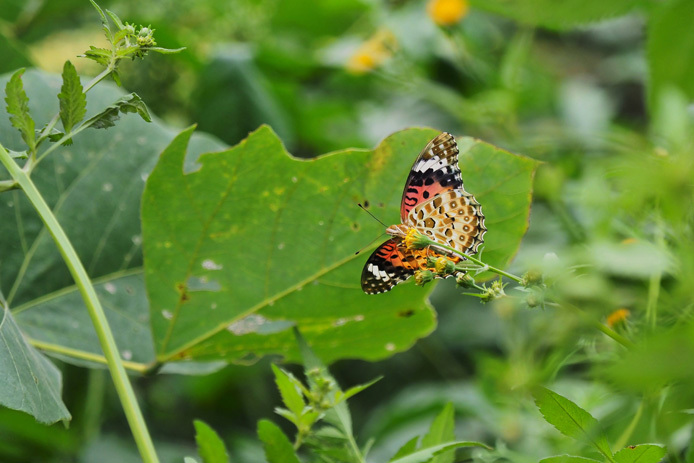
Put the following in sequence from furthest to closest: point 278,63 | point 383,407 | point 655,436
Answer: point 278,63 → point 383,407 → point 655,436

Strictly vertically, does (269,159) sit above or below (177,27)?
below

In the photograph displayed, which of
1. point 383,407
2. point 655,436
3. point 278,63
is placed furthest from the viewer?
point 278,63

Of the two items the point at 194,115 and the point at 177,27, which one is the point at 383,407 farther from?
the point at 177,27

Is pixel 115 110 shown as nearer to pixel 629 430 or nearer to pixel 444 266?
pixel 444 266

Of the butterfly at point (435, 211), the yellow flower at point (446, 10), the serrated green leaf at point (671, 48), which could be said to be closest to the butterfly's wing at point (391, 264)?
the butterfly at point (435, 211)

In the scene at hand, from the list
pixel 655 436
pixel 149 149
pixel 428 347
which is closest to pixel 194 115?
pixel 149 149

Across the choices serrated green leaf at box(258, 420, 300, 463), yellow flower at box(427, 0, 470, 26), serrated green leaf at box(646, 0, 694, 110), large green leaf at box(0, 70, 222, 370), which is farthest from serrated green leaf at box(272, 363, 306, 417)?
yellow flower at box(427, 0, 470, 26)

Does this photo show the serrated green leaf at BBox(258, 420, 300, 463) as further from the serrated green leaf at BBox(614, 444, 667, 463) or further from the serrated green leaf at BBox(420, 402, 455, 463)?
the serrated green leaf at BBox(614, 444, 667, 463)
